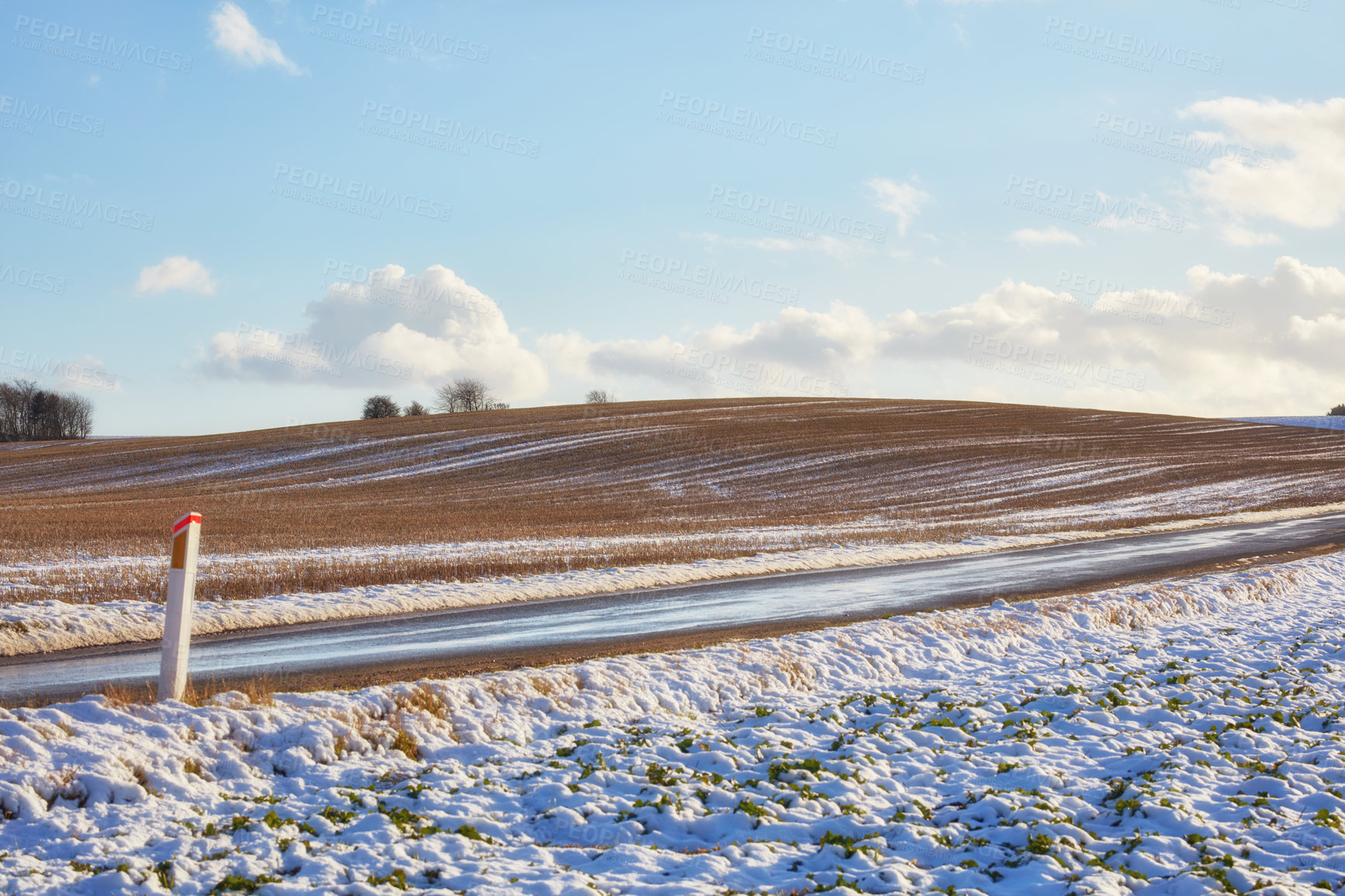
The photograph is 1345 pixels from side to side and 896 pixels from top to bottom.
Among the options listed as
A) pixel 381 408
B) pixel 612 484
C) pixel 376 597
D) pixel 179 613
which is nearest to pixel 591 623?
pixel 376 597

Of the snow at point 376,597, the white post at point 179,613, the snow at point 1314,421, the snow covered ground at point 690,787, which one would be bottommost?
the snow at point 376,597

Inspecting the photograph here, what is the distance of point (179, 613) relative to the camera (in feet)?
25.9

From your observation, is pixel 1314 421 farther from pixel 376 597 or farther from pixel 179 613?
pixel 179 613

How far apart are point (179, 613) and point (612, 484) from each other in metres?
34.9

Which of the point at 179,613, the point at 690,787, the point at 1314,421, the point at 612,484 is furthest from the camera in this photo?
the point at 1314,421

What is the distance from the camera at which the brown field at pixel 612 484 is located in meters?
20.6

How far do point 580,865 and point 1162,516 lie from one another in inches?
1278

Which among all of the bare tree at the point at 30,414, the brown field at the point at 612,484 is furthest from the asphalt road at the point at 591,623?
the bare tree at the point at 30,414

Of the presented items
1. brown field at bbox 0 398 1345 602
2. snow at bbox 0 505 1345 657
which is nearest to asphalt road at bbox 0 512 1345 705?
snow at bbox 0 505 1345 657

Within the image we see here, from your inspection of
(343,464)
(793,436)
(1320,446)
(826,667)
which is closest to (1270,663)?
(826,667)

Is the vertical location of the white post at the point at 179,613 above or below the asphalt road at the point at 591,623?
above

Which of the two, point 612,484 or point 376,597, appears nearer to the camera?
point 376,597

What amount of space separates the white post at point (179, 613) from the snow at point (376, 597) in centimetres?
471

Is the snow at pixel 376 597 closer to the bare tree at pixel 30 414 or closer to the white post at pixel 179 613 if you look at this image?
the white post at pixel 179 613
